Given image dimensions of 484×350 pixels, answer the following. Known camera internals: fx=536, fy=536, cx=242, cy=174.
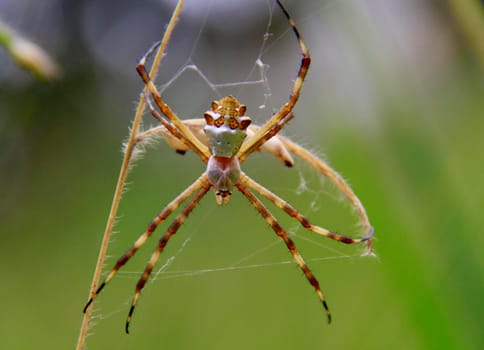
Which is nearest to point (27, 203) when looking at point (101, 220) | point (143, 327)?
point (101, 220)

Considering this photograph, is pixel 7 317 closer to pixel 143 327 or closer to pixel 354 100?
pixel 143 327

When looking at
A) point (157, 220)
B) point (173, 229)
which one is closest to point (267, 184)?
point (173, 229)

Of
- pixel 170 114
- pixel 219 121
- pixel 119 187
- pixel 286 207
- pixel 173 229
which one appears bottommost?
pixel 286 207

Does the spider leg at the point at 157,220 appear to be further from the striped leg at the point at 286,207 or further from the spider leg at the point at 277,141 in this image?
the spider leg at the point at 277,141

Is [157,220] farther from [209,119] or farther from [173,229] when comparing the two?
[209,119]

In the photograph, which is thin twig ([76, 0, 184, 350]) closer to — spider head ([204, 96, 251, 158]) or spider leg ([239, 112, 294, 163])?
spider head ([204, 96, 251, 158])

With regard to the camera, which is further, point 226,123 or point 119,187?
point 226,123

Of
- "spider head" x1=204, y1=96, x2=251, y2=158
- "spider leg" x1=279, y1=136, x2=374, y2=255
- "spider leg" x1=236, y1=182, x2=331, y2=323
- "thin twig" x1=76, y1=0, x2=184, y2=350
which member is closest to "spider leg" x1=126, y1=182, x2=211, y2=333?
"spider leg" x1=236, y1=182, x2=331, y2=323
